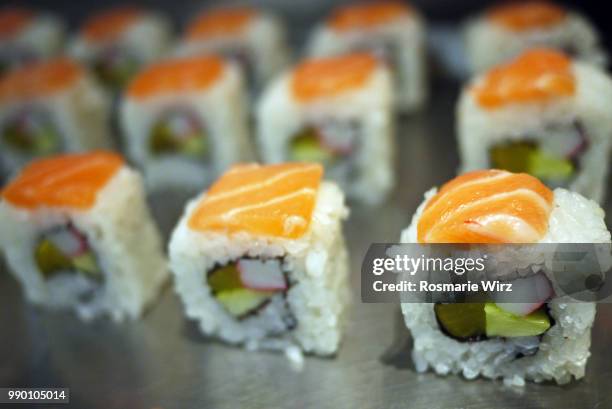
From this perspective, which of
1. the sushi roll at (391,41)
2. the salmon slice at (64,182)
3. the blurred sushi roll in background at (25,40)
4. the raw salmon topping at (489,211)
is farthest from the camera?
the blurred sushi roll in background at (25,40)

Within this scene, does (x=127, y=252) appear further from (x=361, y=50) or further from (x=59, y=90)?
(x=361, y=50)

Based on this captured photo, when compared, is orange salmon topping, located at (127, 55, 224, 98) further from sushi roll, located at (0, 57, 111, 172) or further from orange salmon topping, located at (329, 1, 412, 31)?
orange salmon topping, located at (329, 1, 412, 31)

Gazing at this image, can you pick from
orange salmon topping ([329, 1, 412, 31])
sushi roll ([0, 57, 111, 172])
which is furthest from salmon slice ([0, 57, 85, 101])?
orange salmon topping ([329, 1, 412, 31])

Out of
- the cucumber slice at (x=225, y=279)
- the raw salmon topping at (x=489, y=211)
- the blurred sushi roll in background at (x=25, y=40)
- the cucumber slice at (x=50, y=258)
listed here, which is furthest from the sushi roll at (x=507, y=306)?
the blurred sushi roll in background at (x=25, y=40)

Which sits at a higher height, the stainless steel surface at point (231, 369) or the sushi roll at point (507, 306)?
Answer: the sushi roll at point (507, 306)

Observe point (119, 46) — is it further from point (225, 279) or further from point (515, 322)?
point (515, 322)

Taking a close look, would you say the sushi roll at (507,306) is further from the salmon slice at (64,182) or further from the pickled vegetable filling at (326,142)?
the salmon slice at (64,182)

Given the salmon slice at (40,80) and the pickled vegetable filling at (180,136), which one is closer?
the pickled vegetable filling at (180,136)
